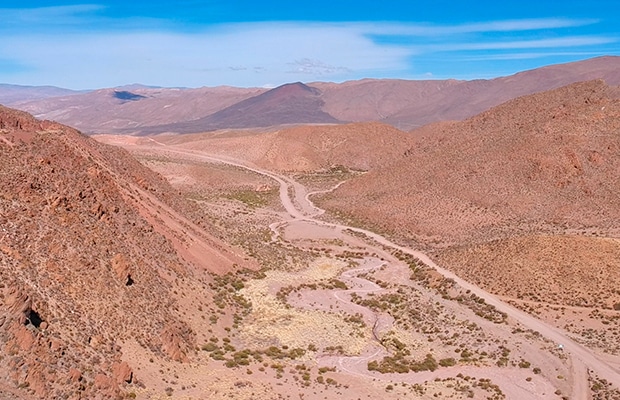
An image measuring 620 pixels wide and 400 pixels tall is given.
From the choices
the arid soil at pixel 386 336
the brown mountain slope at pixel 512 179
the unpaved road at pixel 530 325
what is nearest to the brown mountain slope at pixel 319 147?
the brown mountain slope at pixel 512 179

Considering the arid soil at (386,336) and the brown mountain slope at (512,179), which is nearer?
the arid soil at (386,336)

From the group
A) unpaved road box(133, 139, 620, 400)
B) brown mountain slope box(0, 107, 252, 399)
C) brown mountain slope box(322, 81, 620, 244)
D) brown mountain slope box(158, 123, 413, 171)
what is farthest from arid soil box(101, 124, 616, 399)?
brown mountain slope box(158, 123, 413, 171)

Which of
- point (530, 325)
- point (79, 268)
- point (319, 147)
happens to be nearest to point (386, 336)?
point (530, 325)

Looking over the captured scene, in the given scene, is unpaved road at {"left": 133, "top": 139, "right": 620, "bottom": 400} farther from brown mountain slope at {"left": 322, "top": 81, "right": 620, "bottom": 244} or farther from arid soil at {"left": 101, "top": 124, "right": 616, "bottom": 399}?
brown mountain slope at {"left": 322, "top": 81, "right": 620, "bottom": 244}

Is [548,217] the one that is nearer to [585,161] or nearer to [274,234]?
[585,161]

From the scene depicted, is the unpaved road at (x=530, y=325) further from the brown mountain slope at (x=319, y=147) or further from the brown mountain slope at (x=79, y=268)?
the brown mountain slope at (x=319, y=147)
